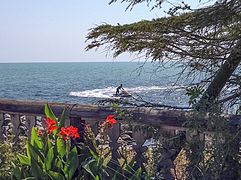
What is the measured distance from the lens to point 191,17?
3.39m

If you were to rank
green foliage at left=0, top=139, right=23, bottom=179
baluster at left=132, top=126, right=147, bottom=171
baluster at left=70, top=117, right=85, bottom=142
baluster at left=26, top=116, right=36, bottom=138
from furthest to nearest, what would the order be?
baluster at left=26, top=116, right=36, bottom=138 → baluster at left=70, top=117, right=85, bottom=142 → green foliage at left=0, top=139, right=23, bottom=179 → baluster at left=132, top=126, right=147, bottom=171

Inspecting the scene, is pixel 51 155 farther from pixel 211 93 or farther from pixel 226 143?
pixel 211 93

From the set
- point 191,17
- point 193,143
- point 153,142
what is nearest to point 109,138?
point 153,142

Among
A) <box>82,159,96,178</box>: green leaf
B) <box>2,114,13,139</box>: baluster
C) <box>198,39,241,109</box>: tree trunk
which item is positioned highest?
<box>198,39,241,109</box>: tree trunk

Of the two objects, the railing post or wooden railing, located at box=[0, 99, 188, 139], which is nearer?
wooden railing, located at box=[0, 99, 188, 139]

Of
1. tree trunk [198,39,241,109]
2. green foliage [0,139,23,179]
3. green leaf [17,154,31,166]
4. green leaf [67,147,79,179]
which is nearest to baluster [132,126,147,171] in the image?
green leaf [67,147,79,179]

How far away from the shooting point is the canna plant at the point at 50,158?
2.65 m

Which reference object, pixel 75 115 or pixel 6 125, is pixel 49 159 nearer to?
pixel 75 115

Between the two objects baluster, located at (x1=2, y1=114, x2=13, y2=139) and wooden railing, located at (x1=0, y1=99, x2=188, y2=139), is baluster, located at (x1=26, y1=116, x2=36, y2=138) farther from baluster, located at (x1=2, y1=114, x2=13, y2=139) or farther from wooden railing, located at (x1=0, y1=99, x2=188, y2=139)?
baluster, located at (x1=2, y1=114, x2=13, y2=139)

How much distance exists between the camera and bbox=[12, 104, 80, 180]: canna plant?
2650mm

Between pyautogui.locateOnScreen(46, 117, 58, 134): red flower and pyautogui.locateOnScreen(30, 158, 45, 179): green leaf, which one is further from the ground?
pyautogui.locateOnScreen(46, 117, 58, 134): red flower

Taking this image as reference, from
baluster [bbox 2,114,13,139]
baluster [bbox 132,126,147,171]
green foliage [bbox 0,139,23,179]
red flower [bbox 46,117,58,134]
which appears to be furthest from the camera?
baluster [bbox 2,114,13,139]

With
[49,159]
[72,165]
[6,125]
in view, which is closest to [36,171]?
[49,159]

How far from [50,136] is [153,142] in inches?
26.0
